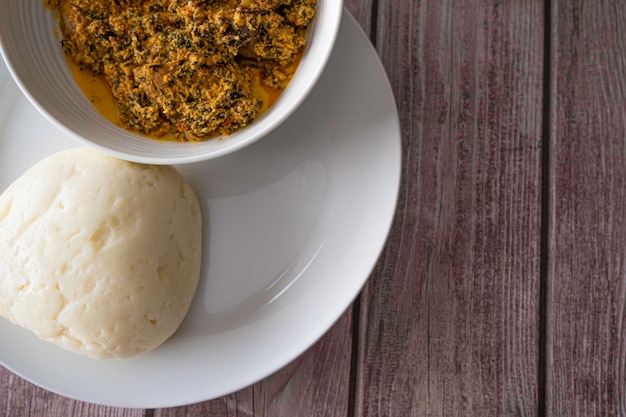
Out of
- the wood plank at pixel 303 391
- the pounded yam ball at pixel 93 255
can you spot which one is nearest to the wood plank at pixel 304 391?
the wood plank at pixel 303 391

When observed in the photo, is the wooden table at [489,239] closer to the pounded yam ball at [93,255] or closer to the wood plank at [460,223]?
the wood plank at [460,223]

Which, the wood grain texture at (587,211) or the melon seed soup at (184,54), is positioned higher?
the melon seed soup at (184,54)

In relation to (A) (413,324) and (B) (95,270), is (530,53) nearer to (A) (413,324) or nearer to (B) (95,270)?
(A) (413,324)

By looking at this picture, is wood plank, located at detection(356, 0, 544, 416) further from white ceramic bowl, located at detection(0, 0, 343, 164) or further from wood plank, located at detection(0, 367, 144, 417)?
wood plank, located at detection(0, 367, 144, 417)

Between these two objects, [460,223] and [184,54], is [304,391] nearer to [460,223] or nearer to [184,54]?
[460,223]

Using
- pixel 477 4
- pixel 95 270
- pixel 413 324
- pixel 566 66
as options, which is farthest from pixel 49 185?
pixel 566 66

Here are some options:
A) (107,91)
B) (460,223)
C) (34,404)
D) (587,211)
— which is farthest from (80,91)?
(587,211)
